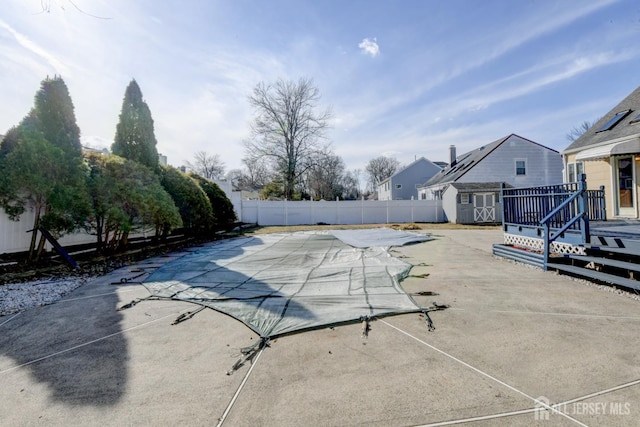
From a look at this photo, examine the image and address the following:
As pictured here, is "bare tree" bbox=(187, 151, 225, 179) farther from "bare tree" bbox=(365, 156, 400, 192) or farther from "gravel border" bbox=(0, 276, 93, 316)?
"gravel border" bbox=(0, 276, 93, 316)

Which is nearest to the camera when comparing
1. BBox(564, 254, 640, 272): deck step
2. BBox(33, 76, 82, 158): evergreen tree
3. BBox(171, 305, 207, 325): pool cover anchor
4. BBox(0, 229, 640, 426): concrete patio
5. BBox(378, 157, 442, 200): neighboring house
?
BBox(0, 229, 640, 426): concrete patio

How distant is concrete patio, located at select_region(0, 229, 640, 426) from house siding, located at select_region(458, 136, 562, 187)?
62.2 feet

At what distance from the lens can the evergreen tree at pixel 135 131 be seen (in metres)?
9.20

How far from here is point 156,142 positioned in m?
9.79

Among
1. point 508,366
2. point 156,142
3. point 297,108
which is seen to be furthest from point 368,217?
point 508,366

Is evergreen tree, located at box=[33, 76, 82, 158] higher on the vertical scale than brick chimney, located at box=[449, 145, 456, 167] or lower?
lower

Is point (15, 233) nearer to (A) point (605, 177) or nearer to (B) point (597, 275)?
(B) point (597, 275)

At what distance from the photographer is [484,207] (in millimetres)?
19047

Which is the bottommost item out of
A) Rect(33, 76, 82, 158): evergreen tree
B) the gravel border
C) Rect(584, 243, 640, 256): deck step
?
the gravel border

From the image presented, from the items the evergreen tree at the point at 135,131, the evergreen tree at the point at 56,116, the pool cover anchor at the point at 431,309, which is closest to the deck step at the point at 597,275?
the pool cover anchor at the point at 431,309

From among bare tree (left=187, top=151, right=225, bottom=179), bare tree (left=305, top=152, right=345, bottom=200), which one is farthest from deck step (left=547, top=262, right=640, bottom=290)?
bare tree (left=187, top=151, right=225, bottom=179)

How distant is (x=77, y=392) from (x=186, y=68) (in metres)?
7.45

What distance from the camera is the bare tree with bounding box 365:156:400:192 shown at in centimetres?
5041

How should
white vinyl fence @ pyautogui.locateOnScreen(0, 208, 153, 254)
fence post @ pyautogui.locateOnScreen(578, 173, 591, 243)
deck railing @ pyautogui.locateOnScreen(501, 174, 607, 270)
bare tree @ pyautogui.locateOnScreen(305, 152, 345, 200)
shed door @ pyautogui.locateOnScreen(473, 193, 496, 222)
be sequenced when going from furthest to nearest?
bare tree @ pyautogui.locateOnScreen(305, 152, 345, 200), shed door @ pyautogui.locateOnScreen(473, 193, 496, 222), white vinyl fence @ pyautogui.locateOnScreen(0, 208, 153, 254), deck railing @ pyautogui.locateOnScreen(501, 174, 607, 270), fence post @ pyautogui.locateOnScreen(578, 173, 591, 243)
